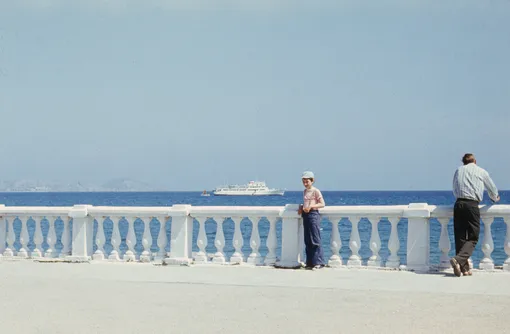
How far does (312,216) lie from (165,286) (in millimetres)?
2969

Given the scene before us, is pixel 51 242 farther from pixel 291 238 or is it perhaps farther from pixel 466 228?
pixel 466 228

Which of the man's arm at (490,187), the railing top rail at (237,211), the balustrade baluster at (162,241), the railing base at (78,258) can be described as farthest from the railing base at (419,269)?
the railing base at (78,258)

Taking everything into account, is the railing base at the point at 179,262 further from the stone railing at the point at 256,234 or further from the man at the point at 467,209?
the man at the point at 467,209

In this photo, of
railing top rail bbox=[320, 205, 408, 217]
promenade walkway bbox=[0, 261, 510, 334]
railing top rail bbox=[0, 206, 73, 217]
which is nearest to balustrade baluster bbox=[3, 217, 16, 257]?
railing top rail bbox=[0, 206, 73, 217]

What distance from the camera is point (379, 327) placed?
7430 mm

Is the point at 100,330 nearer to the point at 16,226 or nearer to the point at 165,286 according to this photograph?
the point at 165,286

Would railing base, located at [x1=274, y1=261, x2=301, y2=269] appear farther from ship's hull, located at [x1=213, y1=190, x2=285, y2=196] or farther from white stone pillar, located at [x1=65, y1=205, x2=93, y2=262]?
ship's hull, located at [x1=213, y1=190, x2=285, y2=196]

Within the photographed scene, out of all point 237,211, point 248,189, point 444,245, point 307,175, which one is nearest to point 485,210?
point 444,245

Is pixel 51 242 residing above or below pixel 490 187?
below

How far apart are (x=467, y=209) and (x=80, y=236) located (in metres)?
6.82

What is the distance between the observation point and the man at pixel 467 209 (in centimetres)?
1118

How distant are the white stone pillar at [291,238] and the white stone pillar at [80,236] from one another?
3669 mm

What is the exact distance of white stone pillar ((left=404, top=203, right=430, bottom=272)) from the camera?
11.8m

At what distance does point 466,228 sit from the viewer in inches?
446
